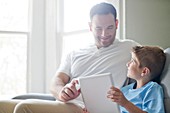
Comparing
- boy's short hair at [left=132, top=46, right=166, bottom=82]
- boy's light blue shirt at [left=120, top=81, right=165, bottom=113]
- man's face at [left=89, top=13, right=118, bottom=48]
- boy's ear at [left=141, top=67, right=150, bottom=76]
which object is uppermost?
man's face at [left=89, top=13, right=118, bottom=48]

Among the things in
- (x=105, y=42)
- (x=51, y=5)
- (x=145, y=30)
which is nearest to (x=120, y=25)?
(x=145, y=30)

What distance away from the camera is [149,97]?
1.51m

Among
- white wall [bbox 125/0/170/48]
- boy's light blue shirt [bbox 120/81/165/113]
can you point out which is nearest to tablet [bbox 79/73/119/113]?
boy's light blue shirt [bbox 120/81/165/113]

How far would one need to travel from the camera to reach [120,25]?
2.56m

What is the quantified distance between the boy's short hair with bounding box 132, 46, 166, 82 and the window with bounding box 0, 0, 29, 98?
164 cm

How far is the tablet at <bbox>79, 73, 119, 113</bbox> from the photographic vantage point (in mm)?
1472

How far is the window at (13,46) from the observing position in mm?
2965

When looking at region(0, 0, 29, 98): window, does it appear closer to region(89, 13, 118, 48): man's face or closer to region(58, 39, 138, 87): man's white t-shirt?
region(58, 39, 138, 87): man's white t-shirt

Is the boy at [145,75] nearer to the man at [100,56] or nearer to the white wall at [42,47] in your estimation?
the man at [100,56]

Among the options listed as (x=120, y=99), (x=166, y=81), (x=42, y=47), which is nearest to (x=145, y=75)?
(x=166, y=81)

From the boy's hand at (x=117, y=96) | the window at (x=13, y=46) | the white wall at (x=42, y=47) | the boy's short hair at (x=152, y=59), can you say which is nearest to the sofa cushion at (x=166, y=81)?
the boy's short hair at (x=152, y=59)

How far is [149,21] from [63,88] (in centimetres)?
125

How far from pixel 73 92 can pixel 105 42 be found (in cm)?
54

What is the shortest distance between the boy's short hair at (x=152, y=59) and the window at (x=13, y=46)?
1642 mm
